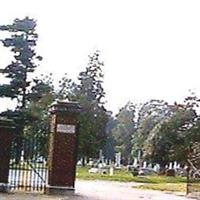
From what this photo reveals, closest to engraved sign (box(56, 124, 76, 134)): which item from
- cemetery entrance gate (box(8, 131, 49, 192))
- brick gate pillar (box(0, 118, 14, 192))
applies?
cemetery entrance gate (box(8, 131, 49, 192))

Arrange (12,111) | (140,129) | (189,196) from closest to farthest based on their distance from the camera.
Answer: (189,196) → (12,111) → (140,129)

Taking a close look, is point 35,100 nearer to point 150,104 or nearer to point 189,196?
point 189,196

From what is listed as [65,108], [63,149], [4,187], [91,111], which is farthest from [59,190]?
[91,111]

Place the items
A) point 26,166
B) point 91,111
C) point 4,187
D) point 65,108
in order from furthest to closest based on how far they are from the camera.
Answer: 1. point 91,111
2. point 26,166
3. point 65,108
4. point 4,187

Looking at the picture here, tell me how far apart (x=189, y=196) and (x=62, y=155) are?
8864 millimetres

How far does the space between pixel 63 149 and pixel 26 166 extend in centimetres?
218

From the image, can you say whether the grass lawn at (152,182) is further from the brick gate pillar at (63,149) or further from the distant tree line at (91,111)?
the brick gate pillar at (63,149)

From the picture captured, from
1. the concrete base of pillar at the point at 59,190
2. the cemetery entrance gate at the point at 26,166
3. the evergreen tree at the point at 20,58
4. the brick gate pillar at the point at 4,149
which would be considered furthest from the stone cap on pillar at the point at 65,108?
the evergreen tree at the point at 20,58

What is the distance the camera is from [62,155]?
20.5m

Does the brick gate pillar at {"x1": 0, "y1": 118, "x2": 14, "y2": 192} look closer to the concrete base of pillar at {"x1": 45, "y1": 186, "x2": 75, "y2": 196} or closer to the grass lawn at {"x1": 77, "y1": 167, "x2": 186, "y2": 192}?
the concrete base of pillar at {"x1": 45, "y1": 186, "x2": 75, "y2": 196}

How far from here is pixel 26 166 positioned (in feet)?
72.6

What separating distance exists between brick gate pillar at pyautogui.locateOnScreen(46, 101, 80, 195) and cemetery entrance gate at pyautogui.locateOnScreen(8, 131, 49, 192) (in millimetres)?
523

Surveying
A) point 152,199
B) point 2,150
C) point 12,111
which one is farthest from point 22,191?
point 12,111

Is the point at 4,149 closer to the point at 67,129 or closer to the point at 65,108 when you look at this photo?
the point at 67,129
